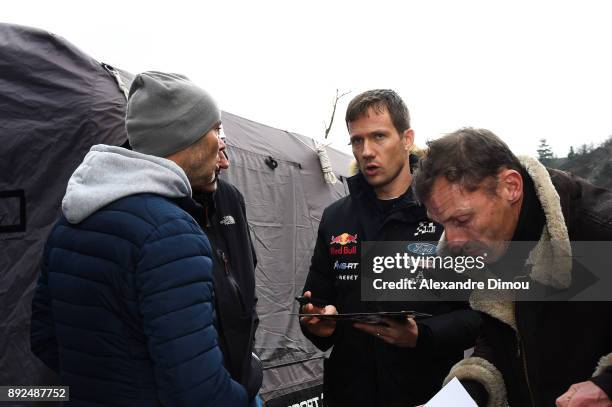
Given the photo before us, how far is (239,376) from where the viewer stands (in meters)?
1.84

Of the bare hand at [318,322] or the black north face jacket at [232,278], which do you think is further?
the bare hand at [318,322]

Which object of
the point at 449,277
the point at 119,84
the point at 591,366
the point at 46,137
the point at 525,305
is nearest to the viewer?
the point at 591,366

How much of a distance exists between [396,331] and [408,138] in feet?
3.20

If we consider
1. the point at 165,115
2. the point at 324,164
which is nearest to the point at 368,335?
the point at 165,115

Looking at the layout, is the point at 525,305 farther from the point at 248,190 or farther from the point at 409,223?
the point at 248,190

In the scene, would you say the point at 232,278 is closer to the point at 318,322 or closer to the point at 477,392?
the point at 318,322

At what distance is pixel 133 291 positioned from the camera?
54.1 inches

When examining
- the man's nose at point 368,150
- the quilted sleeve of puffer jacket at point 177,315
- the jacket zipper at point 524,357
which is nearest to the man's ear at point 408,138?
the man's nose at point 368,150

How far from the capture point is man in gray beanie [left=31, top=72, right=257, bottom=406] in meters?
1.35

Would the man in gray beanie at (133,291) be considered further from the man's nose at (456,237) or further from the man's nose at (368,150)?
the man's nose at (368,150)

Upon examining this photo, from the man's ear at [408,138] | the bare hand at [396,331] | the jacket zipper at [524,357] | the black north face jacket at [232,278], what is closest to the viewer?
the jacket zipper at [524,357]

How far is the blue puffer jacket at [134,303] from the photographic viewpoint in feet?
4.42

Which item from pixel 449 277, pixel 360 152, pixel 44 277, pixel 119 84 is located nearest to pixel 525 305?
pixel 449 277

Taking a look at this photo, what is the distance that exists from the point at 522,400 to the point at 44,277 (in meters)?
1.57
